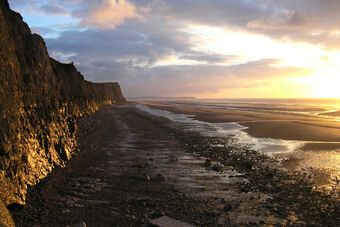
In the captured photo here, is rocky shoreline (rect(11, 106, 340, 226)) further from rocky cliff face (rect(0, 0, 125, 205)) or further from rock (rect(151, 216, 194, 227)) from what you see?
rocky cliff face (rect(0, 0, 125, 205))

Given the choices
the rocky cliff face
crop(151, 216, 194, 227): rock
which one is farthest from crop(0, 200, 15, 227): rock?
crop(151, 216, 194, 227): rock

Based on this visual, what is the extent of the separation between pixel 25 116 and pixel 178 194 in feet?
19.4

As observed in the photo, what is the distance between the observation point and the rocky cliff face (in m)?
6.09

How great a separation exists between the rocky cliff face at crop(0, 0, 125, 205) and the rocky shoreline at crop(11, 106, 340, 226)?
0.60 meters

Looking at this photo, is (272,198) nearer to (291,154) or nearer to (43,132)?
(291,154)

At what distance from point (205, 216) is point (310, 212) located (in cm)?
303

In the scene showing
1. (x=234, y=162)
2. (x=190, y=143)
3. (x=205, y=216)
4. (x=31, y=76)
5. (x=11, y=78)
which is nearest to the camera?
(x=205, y=216)

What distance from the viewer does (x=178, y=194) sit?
784cm

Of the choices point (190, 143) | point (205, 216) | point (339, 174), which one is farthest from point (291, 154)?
point (205, 216)

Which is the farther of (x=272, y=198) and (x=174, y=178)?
(x=174, y=178)

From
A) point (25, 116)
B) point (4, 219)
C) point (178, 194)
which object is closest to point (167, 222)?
point (178, 194)

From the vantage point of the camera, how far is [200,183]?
8945mm

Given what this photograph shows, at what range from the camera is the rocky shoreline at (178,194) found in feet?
20.1

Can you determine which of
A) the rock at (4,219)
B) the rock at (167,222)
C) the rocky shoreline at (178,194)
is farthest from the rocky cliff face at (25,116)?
the rock at (167,222)
